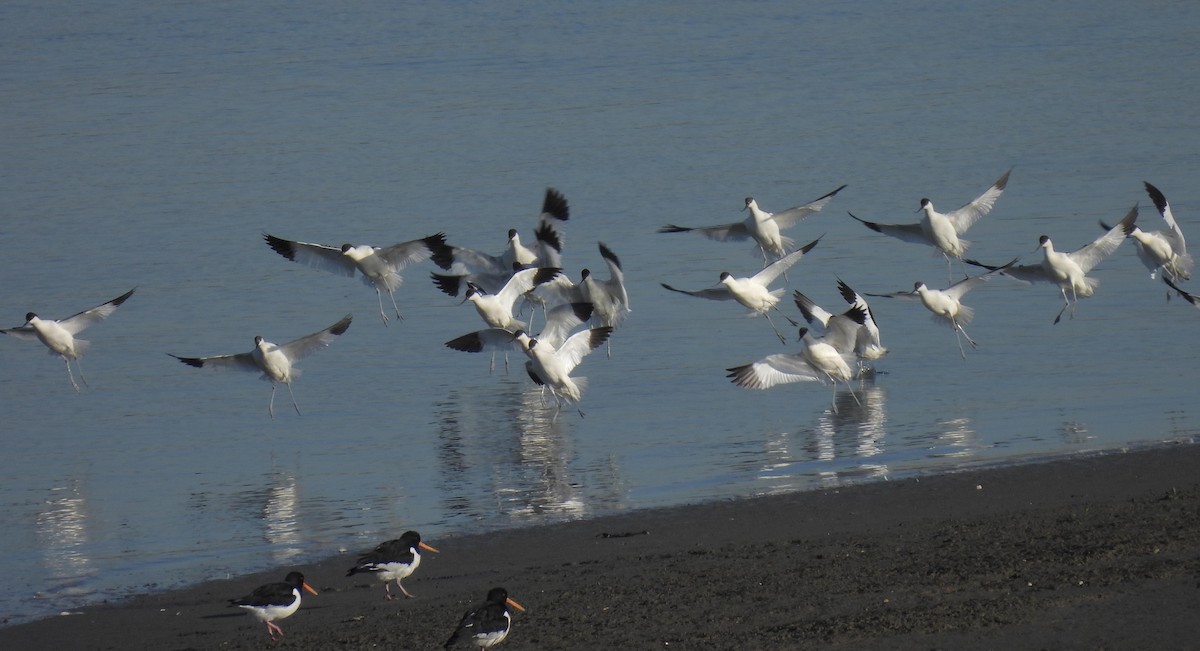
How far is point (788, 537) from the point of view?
8.34 m

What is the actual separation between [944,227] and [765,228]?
165 cm

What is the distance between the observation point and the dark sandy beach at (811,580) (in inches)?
259

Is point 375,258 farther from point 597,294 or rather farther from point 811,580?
point 811,580

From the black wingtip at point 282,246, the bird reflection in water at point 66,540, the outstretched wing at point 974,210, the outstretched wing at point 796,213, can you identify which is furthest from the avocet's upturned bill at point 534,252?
the bird reflection in water at point 66,540

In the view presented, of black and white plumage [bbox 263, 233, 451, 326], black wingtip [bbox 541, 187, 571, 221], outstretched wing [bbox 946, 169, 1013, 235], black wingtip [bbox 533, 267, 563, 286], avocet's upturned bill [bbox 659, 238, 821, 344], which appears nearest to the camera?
avocet's upturned bill [bbox 659, 238, 821, 344]

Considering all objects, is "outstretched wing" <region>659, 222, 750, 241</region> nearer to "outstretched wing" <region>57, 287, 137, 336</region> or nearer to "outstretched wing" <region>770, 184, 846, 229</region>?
"outstretched wing" <region>770, 184, 846, 229</region>

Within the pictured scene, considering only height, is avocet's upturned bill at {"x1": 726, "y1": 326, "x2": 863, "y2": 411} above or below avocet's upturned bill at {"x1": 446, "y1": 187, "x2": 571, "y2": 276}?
below

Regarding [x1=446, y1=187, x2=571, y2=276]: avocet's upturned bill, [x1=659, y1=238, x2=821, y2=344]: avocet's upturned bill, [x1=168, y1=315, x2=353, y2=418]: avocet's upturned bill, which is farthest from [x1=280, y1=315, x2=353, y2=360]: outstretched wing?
[x1=659, y1=238, x2=821, y2=344]: avocet's upturned bill

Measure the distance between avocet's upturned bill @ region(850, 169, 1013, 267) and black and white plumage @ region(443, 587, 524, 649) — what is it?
970 cm

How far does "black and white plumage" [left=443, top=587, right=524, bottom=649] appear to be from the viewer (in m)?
6.38

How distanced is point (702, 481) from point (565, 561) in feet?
6.29

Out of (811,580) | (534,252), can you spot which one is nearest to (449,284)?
(534,252)

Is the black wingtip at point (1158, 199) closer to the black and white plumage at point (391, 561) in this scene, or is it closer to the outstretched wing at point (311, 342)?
the outstretched wing at point (311, 342)

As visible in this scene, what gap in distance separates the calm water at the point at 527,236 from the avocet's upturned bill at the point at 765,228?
664mm
